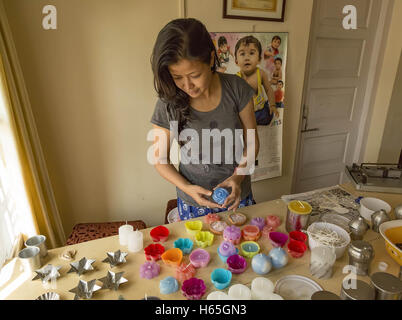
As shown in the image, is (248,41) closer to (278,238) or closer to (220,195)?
(220,195)

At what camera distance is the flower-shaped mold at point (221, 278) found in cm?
100

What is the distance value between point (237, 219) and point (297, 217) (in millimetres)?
290

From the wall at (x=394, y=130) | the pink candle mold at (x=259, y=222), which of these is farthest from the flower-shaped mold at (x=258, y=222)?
the wall at (x=394, y=130)

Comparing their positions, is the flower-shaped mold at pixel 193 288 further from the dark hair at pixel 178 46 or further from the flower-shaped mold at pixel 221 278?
the dark hair at pixel 178 46

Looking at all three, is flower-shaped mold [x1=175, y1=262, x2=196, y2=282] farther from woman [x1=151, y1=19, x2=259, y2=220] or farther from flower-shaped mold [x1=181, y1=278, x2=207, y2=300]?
woman [x1=151, y1=19, x2=259, y2=220]

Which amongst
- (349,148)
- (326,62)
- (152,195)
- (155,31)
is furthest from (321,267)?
(349,148)

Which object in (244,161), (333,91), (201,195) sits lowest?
(201,195)

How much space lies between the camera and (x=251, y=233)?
125 centimetres

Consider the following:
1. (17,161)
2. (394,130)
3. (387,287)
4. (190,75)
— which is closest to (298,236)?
(387,287)

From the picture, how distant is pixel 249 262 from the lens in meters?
1.13

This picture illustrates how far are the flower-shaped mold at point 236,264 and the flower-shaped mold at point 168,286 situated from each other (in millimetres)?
224

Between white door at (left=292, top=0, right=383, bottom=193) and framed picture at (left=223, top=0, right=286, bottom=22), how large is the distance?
47 cm

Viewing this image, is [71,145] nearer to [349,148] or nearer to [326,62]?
[326,62]

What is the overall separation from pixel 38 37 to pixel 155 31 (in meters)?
0.77
